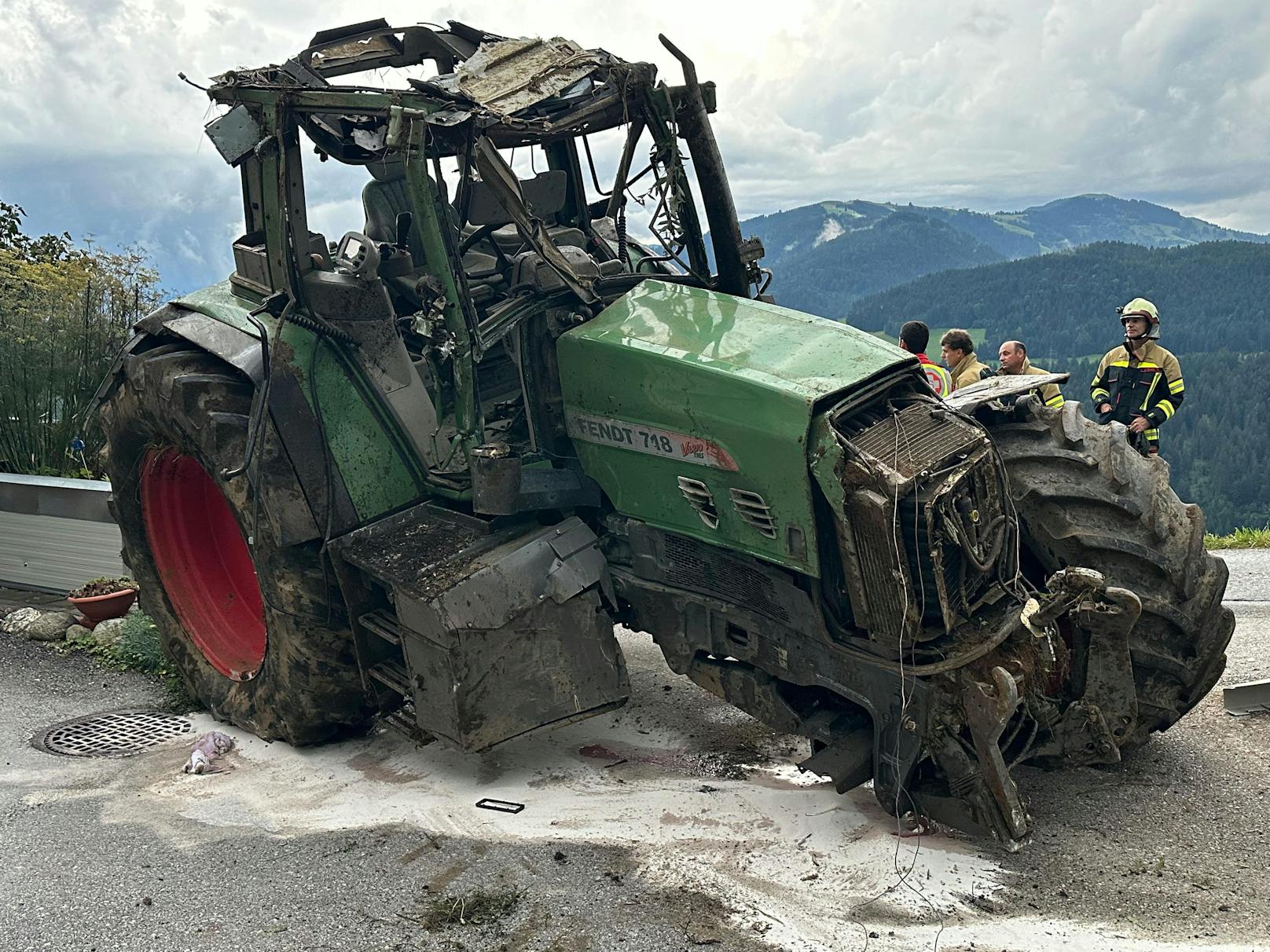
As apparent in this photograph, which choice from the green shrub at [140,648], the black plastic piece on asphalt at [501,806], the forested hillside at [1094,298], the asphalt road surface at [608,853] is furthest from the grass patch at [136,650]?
the forested hillside at [1094,298]

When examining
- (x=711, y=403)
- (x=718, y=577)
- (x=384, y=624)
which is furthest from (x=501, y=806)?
(x=711, y=403)

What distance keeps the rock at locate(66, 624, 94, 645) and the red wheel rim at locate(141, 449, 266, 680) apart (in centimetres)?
135

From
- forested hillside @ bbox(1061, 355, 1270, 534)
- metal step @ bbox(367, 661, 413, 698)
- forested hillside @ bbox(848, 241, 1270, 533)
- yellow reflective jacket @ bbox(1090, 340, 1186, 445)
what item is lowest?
forested hillside @ bbox(1061, 355, 1270, 534)

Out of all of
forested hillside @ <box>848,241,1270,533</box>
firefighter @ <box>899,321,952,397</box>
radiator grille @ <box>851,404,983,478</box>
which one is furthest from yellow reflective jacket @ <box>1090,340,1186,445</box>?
forested hillside @ <box>848,241,1270,533</box>

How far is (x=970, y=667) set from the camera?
4.10 metres

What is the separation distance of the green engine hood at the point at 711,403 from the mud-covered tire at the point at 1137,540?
→ 725 millimetres

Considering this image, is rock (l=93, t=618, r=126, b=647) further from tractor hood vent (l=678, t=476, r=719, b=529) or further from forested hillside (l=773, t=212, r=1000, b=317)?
forested hillside (l=773, t=212, r=1000, b=317)

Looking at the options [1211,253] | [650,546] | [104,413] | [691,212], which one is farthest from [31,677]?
[1211,253]

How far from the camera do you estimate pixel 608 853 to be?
4.38 meters

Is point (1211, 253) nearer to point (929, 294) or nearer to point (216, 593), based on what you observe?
point (929, 294)

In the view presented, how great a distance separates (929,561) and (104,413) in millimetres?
4383

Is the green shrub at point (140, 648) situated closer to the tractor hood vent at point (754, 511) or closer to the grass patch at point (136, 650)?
the grass patch at point (136, 650)

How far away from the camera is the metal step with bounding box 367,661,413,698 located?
503 cm

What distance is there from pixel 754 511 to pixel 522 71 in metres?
2.07
